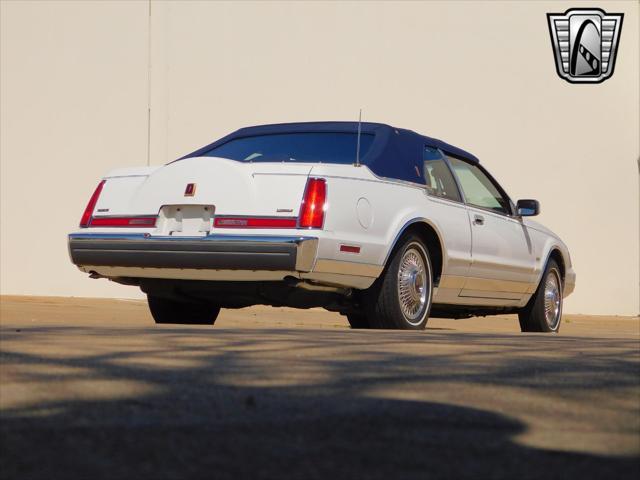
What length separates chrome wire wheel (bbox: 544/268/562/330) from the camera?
9922 mm

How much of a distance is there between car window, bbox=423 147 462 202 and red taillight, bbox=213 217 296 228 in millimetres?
1831

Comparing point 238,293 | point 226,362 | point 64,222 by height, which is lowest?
point 64,222

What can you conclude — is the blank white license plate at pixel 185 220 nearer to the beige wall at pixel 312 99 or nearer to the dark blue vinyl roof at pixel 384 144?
the dark blue vinyl roof at pixel 384 144

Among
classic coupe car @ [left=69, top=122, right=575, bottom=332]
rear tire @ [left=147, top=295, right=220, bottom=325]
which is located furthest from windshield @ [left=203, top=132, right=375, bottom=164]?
rear tire @ [left=147, top=295, right=220, bottom=325]

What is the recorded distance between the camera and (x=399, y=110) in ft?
51.6

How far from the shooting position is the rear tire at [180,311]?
8.41 m

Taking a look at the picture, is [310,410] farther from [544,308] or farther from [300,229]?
[544,308]

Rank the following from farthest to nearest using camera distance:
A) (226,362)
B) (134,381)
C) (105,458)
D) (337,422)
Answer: (226,362) < (134,381) < (337,422) < (105,458)

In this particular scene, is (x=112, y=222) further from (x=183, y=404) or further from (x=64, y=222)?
(x=64, y=222)

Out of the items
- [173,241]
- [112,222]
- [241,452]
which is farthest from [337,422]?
[112,222]

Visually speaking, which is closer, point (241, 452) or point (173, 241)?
point (241, 452)

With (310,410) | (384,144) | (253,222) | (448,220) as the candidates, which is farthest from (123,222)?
(310,410)

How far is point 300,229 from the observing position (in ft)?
22.6

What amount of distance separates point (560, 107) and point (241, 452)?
13.3m
